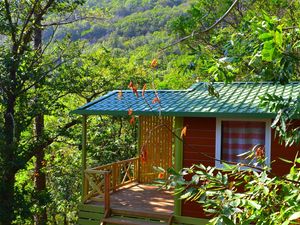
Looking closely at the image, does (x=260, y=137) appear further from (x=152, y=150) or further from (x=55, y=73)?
(x=55, y=73)

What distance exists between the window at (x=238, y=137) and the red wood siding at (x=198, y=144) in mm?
131

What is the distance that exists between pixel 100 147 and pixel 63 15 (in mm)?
4474

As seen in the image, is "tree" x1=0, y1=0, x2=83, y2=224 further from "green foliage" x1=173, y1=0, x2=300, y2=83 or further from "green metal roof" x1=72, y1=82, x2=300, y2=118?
"green foliage" x1=173, y1=0, x2=300, y2=83

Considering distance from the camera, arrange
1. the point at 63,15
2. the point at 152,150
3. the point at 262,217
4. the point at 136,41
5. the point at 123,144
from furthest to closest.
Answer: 1. the point at 136,41
2. the point at 123,144
3. the point at 63,15
4. the point at 152,150
5. the point at 262,217

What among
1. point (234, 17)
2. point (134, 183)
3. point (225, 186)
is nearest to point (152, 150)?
point (134, 183)

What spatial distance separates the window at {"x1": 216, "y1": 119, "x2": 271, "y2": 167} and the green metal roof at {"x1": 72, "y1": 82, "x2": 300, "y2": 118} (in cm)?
41

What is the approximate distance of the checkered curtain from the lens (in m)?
7.21

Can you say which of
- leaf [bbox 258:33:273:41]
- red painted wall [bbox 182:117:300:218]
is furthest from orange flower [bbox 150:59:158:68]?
red painted wall [bbox 182:117:300:218]

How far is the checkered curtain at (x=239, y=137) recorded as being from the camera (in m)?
7.21

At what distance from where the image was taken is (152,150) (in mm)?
10680

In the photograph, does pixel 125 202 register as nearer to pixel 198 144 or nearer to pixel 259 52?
pixel 198 144

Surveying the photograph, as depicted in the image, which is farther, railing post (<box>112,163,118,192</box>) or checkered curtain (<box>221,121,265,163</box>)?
railing post (<box>112,163,118,192</box>)

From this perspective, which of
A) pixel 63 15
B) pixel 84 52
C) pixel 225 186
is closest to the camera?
pixel 225 186

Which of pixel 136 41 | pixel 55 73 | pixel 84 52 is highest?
pixel 136 41
